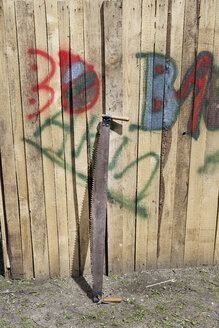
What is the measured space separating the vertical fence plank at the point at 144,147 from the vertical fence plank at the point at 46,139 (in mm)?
809

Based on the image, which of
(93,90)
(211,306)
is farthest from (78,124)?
(211,306)

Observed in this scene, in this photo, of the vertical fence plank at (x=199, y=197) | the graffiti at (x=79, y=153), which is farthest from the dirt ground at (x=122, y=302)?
the graffiti at (x=79, y=153)

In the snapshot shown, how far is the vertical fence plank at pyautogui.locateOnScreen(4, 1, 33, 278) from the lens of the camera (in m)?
2.78

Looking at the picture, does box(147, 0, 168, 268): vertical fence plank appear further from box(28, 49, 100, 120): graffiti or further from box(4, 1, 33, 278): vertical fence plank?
box(4, 1, 33, 278): vertical fence plank

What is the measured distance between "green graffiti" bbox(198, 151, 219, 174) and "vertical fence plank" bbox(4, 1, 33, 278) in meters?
1.68

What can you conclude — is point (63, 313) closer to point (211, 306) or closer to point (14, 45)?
point (211, 306)

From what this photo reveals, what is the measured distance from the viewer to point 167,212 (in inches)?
128

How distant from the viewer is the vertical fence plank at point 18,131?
9.11 feet

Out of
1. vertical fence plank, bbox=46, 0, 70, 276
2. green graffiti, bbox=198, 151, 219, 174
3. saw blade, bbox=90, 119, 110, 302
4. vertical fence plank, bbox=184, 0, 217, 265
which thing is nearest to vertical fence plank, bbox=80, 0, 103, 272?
saw blade, bbox=90, 119, 110, 302

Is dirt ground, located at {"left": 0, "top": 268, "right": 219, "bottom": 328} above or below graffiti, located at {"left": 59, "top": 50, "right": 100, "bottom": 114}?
below

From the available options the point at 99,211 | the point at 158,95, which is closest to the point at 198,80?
the point at 158,95

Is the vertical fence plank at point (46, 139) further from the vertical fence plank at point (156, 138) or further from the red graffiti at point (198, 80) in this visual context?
the red graffiti at point (198, 80)

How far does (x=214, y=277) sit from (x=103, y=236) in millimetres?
1229

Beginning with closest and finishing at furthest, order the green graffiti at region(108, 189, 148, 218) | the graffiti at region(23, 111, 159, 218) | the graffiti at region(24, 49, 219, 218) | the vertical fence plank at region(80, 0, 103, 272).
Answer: the vertical fence plank at region(80, 0, 103, 272)
the graffiti at region(24, 49, 219, 218)
the graffiti at region(23, 111, 159, 218)
the green graffiti at region(108, 189, 148, 218)
